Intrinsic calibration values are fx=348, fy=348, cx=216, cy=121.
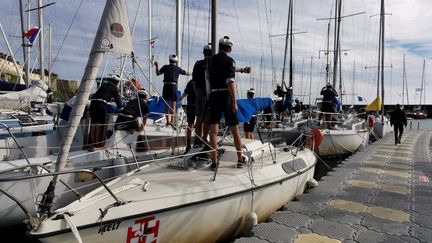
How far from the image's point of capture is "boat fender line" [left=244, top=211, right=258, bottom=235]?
4.49 metres

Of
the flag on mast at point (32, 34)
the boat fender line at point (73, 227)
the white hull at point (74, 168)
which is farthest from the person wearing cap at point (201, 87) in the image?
the flag on mast at point (32, 34)

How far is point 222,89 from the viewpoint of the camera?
492 centimetres

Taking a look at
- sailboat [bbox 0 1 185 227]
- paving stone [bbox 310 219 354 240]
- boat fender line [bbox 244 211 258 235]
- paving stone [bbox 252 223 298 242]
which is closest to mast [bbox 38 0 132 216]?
sailboat [bbox 0 1 185 227]

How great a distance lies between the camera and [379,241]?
166 inches

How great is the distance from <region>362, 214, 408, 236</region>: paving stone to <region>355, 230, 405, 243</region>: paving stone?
0.14 metres

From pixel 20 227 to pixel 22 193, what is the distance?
957 mm

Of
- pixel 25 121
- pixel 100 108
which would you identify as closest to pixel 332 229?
pixel 100 108

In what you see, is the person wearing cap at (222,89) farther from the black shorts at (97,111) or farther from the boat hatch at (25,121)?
the boat hatch at (25,121)

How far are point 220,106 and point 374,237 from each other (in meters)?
2.59

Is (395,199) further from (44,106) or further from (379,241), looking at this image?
(44,106)

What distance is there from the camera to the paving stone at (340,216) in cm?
486

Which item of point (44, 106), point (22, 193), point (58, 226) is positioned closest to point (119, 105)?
point (22, 193)

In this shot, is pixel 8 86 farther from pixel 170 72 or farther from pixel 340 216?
pixel 340 216

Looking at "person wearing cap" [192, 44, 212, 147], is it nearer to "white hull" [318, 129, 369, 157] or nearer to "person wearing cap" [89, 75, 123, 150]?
"person wearing cap" [89, 75, 123, 150]
